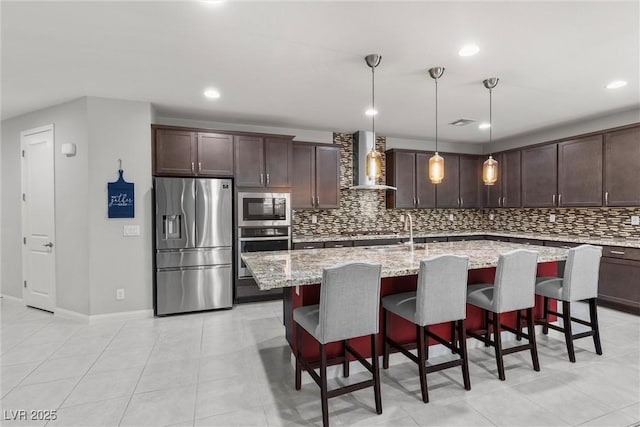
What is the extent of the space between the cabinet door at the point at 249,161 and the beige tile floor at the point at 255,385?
201 centimetres

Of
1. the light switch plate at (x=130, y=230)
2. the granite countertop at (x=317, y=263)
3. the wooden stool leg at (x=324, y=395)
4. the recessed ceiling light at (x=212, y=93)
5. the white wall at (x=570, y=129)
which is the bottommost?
the wooden stool leg at (x=324, y=395)

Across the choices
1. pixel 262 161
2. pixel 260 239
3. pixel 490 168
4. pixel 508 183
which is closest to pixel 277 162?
pixel 262 161

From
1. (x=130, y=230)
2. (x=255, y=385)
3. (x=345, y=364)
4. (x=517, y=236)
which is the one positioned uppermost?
(x=130, y=230)

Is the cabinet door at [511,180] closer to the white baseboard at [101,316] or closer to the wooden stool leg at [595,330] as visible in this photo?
the wooden stool leg at [595,330]

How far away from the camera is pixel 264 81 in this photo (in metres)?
3.27

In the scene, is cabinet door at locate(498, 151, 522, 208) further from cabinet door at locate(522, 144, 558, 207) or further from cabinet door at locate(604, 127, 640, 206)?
cabinet door at locate(604, 127, 640, 206)

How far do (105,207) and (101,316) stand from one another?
127 centimetres

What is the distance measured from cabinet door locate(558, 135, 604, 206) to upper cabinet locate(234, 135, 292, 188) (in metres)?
4.07

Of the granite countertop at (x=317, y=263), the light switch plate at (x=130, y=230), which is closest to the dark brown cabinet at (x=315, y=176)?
the granite countertop at (x=317, y=263)

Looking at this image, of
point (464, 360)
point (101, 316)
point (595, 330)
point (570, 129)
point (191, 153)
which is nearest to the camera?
point (464, 360)

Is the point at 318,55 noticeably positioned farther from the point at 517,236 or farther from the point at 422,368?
the point at 517,236

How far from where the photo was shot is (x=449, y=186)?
6.00 metres

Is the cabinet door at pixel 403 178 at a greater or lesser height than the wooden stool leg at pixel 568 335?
greater

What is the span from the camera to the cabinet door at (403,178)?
5648mm
